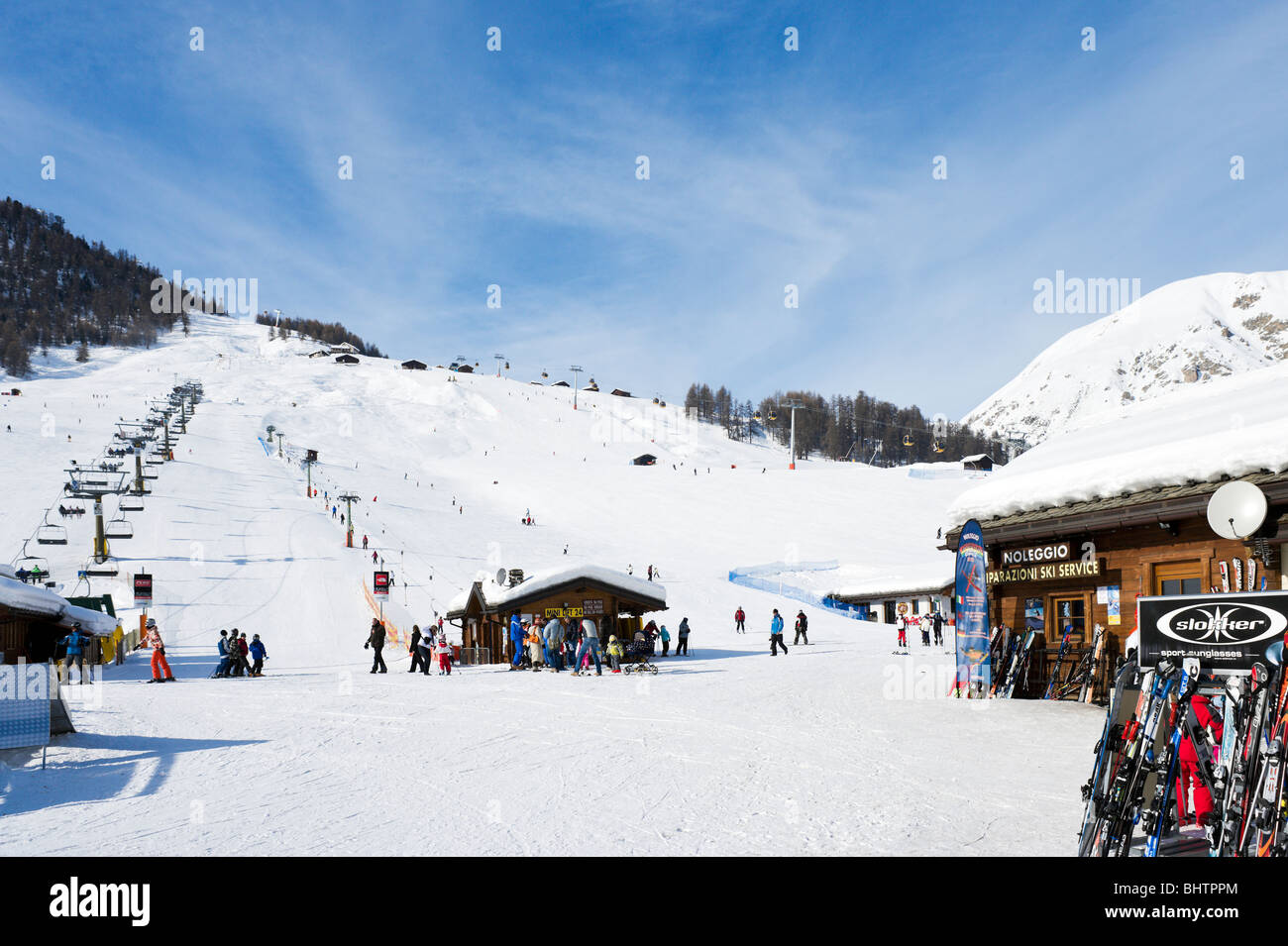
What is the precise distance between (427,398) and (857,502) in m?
68.6

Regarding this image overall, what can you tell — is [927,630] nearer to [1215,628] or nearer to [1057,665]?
[1057,665]

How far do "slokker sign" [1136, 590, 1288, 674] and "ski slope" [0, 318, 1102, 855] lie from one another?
153cm

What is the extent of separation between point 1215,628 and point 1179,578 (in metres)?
7.41

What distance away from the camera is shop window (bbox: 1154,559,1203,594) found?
11.4 metres

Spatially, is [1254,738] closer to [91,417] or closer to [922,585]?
[922,585]

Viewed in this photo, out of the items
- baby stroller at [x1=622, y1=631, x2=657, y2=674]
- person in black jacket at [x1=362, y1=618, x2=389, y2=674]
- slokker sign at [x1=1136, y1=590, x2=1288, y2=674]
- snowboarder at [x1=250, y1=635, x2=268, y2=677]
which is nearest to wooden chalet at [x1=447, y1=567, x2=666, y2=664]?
baby stroller at [x1=622, y1=631, x2=657, y2=674]

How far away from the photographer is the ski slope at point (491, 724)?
629cm

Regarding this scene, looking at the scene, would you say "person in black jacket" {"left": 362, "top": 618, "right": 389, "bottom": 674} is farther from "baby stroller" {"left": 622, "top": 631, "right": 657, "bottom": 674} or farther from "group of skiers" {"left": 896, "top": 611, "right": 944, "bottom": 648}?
"group of skiers" {"left": 896, "top": 611, "right": 944, "bottom": 648}

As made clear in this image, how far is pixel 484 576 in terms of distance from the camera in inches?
1105

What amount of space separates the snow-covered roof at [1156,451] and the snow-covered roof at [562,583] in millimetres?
11467

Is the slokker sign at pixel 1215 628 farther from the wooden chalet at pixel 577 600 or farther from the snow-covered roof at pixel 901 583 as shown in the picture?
the snow-covered roof at pixel 901 583

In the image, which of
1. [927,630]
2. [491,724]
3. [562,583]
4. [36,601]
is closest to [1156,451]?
[491,724]

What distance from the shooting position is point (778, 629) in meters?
24.3
